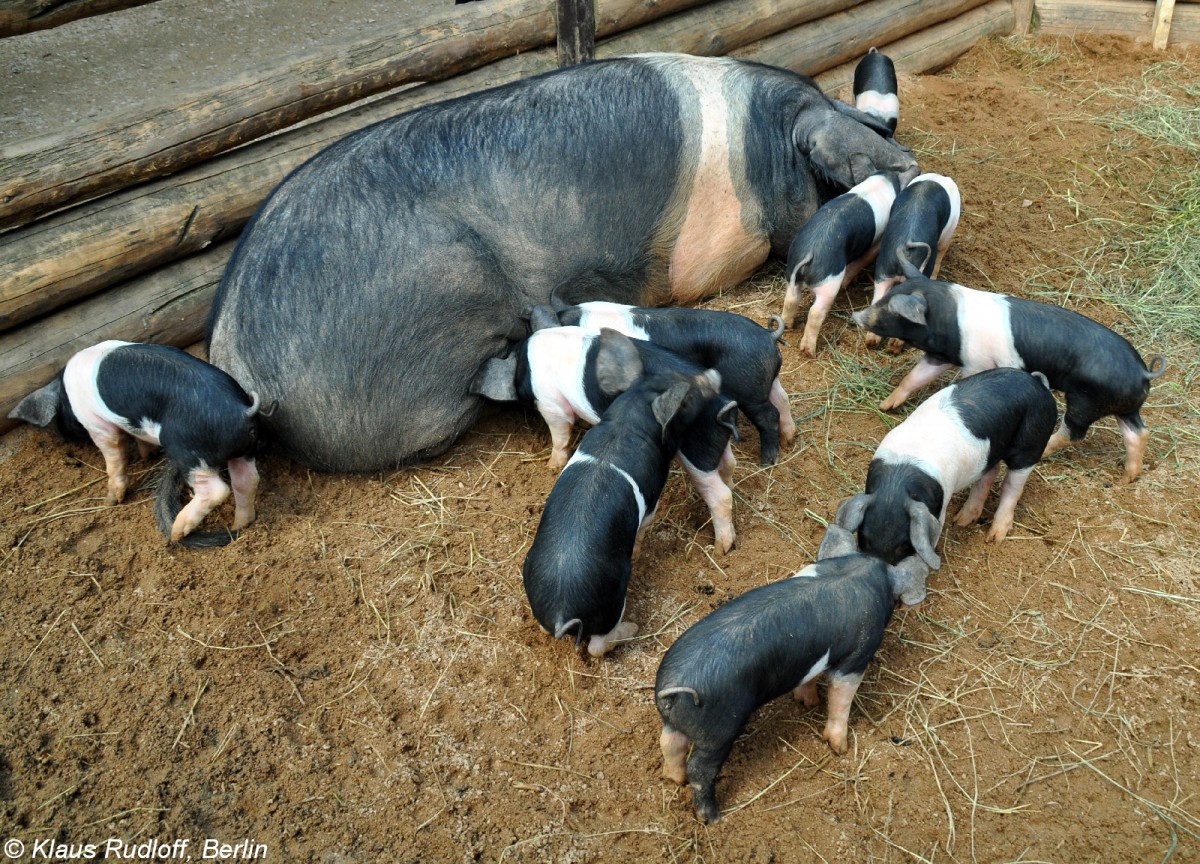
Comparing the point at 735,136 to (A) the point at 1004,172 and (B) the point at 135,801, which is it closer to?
(A) the point at 1004,172

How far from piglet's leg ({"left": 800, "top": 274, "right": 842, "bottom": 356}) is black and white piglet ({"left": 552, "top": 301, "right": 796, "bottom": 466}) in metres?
0.61

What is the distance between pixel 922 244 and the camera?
4.49m

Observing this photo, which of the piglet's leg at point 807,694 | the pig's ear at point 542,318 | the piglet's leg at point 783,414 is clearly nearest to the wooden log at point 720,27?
the pig's ear at point 542,318

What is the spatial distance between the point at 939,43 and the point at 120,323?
6290 millimetres

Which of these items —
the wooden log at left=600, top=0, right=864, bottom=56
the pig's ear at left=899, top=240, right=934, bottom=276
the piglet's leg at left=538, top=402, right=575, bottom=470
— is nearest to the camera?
the piglet's leg at left=538, top=402, right=575, bottom=470

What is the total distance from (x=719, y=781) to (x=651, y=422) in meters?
1.24

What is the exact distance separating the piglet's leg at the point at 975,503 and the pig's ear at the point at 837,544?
2.98 feet

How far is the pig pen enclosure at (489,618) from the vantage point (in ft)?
10.1

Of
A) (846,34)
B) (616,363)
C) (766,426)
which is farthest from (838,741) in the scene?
(846,34)

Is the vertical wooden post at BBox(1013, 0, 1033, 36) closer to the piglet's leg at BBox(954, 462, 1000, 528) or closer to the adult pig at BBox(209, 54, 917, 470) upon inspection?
the adult pig at BBox(209, 54, 917, 470)

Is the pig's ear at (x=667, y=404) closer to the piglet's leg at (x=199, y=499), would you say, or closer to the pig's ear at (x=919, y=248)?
the pig's ear at (x=919, y=248)

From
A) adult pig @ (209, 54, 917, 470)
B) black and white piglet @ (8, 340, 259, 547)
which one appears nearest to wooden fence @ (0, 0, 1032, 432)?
black and white piglet @ (8, 340, 259, 547)

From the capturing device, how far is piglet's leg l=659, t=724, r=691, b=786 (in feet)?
9.76

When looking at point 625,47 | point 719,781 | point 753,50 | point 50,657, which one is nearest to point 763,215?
point 625,47
